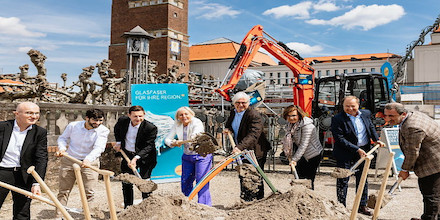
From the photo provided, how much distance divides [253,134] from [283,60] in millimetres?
8722

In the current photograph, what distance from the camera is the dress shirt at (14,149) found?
4.19m

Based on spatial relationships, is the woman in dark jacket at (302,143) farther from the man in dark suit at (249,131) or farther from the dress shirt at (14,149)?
the dress shirt at (14,149)

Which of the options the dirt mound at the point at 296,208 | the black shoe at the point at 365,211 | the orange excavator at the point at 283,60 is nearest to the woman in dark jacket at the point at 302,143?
the black shoe at the point at 365,211

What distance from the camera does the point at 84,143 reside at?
5250 millimetres

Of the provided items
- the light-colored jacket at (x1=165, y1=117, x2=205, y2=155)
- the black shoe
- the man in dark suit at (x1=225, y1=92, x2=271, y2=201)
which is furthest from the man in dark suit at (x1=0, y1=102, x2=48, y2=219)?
the black shoe

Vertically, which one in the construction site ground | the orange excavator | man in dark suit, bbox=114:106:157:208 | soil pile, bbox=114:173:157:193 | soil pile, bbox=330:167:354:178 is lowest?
the construction site ground

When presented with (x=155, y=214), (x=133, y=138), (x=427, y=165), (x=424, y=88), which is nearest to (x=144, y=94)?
(x=133, y=138)

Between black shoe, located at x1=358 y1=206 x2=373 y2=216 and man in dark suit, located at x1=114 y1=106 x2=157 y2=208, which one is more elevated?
man in dark suit, located at x1=114 y1=106 x2=157 y2=208

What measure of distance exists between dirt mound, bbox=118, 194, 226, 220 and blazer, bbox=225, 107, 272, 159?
54.1 inches

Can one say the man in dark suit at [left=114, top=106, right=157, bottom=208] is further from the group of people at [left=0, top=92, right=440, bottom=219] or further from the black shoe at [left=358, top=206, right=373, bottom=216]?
the black shoe at [left=358, top=206, right=373, bottom=216]

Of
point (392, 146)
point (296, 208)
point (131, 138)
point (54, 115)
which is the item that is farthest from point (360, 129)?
point (54, 115)

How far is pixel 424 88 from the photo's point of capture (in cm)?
3303

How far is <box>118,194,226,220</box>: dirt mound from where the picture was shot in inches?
157

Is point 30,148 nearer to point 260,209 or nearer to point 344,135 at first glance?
point 260,209
